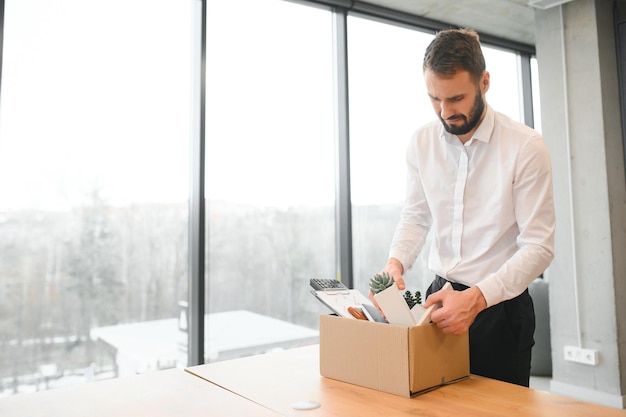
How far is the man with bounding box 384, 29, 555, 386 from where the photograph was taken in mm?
1463

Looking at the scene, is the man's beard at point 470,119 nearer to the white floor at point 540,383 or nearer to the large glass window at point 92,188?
the large glass window at point 92,188

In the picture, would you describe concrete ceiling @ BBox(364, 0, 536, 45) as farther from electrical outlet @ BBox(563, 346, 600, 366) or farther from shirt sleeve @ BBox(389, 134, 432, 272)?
electrical outlet @ BBox(563, 346, 600, 366)

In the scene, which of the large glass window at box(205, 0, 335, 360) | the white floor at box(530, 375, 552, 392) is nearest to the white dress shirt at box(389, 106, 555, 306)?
the large glass window at box(205, 0, 335, 360)

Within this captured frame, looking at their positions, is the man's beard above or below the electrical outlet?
above

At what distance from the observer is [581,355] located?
324 cm

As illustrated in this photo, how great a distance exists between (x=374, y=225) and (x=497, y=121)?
2.17 m

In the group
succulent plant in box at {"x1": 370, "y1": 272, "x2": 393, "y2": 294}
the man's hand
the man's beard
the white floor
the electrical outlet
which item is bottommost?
the white floor

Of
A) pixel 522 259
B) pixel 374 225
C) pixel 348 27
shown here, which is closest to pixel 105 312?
pixel 374 225

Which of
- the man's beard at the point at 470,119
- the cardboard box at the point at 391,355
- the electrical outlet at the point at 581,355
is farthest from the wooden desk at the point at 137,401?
the electrical outlet at the point at 581,355

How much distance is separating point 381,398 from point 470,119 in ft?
2.93

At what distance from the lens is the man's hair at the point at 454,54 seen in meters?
1.47

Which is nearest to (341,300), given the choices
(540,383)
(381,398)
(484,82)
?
(381,398)

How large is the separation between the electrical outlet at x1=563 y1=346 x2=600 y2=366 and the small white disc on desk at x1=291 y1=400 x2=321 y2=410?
2.75 meters

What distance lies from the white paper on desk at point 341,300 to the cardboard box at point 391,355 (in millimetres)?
28
